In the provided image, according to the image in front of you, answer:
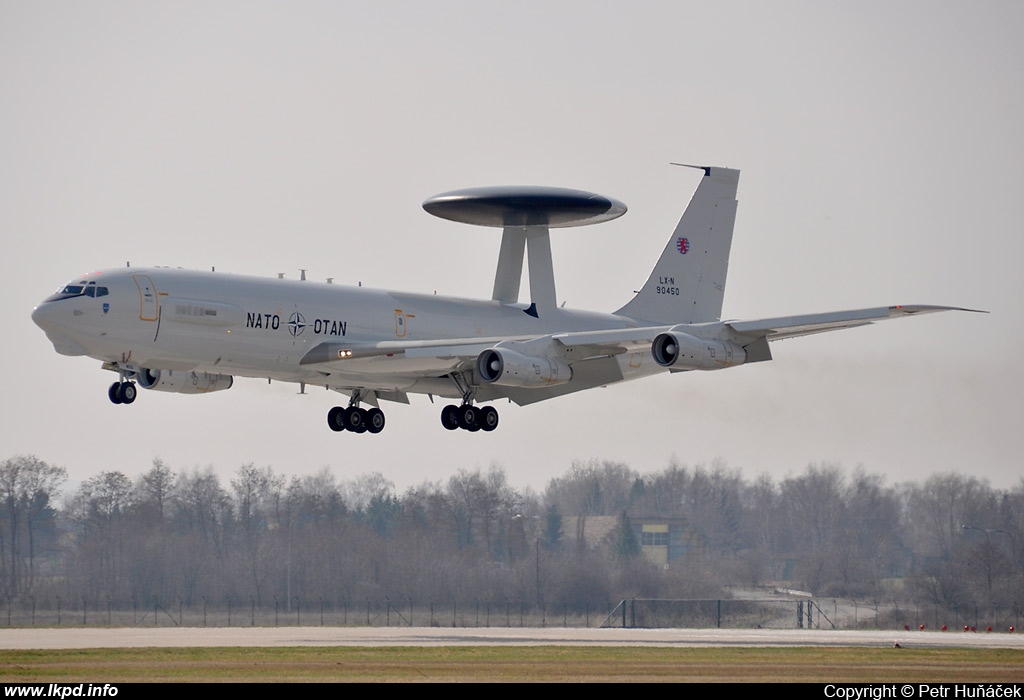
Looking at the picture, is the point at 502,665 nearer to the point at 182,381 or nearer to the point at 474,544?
the point at 182,381

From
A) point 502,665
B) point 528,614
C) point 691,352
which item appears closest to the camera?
point 502,665

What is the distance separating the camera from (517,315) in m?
56.6

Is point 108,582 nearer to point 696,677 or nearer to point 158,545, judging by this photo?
point 158,545

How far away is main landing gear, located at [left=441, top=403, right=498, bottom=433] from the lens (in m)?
53.5

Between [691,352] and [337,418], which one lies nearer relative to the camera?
[691,352]

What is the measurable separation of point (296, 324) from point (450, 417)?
7.46 m

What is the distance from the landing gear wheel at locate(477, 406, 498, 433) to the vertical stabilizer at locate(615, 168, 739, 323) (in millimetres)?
8771

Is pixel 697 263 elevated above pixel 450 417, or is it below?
above

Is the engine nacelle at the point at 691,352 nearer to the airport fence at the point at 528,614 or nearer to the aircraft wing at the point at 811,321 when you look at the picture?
the aircraft wing at the point at 811,321

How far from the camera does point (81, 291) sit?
4528 centimetres

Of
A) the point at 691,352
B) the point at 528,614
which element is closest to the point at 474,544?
the point at 528,614

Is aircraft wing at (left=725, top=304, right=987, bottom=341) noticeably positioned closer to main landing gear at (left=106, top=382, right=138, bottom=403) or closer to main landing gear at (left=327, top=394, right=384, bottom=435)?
main landing gear at (left=327, top=394, right=384, bottom=435)
